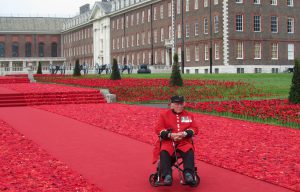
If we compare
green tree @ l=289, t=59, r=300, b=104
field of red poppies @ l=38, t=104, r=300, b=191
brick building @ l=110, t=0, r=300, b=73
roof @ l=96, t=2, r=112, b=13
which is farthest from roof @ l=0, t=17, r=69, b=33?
green tree @ l=289, t=59, r=300, b=104

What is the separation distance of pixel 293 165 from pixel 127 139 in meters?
4.28

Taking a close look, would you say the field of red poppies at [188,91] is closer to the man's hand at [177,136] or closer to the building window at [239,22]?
the man's hand at [177,136]

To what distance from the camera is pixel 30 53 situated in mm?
109250

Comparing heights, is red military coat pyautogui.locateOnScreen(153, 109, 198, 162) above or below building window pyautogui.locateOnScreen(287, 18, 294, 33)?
below

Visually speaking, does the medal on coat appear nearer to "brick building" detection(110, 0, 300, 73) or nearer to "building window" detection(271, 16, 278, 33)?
Answer: "brick building" detection(110, 0, 300, 73)

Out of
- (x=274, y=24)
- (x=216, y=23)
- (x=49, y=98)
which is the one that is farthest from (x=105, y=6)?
(x=49, y=98)

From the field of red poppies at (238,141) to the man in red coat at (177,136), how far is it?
4.19ft

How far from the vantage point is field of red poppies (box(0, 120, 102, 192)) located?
281 inches

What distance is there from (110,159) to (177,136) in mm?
2462

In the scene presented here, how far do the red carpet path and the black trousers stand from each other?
0.26 m

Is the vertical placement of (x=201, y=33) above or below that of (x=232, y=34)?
above

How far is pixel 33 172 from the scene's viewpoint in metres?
8.09

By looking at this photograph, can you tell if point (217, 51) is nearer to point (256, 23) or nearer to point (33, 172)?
point (256, 23)

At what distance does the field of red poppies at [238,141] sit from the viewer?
8.18 meters
